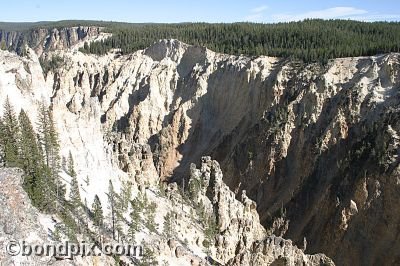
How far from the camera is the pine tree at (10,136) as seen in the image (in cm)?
3278

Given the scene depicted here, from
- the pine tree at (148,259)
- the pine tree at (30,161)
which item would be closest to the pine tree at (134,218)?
the pine tree at (148,259)

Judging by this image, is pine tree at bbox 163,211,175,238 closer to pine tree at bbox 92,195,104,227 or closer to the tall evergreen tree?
pine tree at bbox 92,195,104,227

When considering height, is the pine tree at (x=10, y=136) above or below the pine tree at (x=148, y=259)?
above

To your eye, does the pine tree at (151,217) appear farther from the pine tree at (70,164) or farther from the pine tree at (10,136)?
the pine tree at (10,136)

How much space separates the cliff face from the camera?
52.5 meters

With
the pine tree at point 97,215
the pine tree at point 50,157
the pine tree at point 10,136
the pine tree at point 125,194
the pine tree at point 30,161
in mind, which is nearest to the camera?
the pine tree at point 30,161

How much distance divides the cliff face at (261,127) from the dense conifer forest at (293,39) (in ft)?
17.1

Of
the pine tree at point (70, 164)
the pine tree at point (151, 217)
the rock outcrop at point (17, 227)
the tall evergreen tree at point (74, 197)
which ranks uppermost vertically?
the rock outcrop at point (17, 227)

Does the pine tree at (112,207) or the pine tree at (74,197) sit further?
the pine tree at (112,207)

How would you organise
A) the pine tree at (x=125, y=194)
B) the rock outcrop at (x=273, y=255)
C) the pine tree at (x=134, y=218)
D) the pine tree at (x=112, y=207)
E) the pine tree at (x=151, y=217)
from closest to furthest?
the pine tree at (x=134, y=218)
the pine tree at (x=112, y=207)
the rock outcrop at (x=273, y=255)
the pine tree at (x=151, y=217)
the pine tree at (x=125, y=194)

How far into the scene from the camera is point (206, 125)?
3442 inches

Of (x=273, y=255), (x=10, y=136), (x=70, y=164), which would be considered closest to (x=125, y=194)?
(x=70, y=164)

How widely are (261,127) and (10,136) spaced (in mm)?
45100

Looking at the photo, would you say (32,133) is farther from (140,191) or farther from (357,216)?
(357,216)
